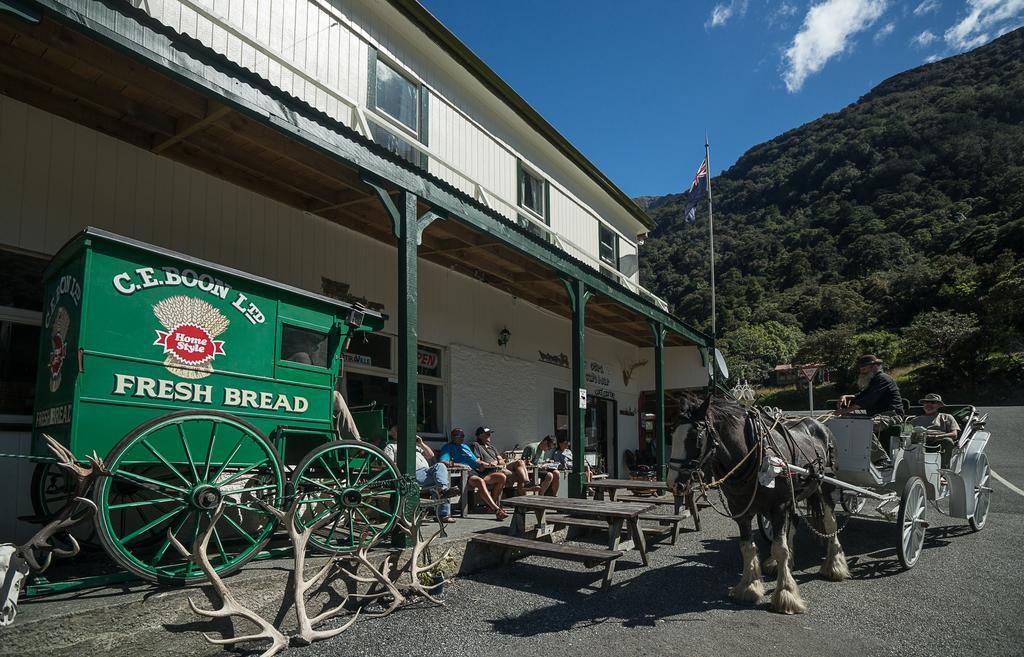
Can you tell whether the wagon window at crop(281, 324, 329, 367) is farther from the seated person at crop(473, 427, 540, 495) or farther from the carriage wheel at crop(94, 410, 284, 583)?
the seated person at crop(473, 427, 540, 495)

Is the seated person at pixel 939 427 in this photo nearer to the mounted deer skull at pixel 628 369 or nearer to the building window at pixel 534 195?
the building window at pixel 534 195

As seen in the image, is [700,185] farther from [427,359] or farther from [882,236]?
[882,236]

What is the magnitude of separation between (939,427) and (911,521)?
208 cm

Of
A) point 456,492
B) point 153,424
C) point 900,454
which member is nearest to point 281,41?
point 153,424

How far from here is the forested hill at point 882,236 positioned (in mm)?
36406

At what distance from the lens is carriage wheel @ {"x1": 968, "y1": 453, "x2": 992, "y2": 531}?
7777 mm

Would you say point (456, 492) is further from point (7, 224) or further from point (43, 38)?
point (43, 38)

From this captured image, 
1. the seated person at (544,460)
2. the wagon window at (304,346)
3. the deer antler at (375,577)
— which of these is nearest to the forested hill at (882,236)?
the seated person at (544,460)

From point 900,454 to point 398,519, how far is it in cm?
523

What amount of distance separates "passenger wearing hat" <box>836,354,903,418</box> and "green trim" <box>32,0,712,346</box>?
14.8 ft

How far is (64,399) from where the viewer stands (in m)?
4.13

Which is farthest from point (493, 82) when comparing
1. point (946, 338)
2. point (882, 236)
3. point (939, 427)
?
point (882, 236)

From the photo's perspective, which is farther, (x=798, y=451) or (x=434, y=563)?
(x=798, y=451)

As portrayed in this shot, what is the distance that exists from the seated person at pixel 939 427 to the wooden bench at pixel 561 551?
438cm
